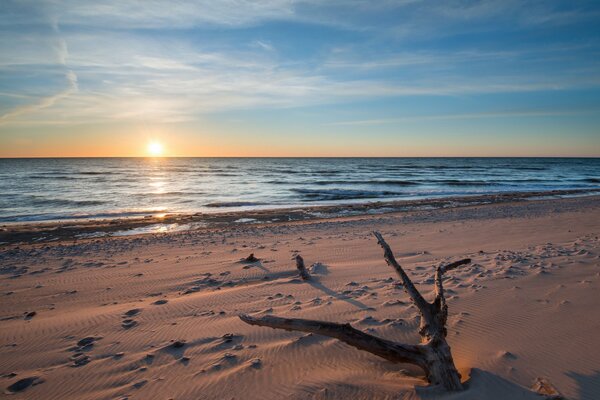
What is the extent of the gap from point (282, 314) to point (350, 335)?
6.85ft

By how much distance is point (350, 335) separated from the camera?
272cm

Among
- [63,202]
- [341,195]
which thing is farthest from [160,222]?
[341,195]

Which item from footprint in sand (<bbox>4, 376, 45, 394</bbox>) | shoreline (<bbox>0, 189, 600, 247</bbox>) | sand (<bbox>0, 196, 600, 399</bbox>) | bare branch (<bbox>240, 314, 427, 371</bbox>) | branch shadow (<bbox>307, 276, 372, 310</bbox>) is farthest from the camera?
shoreline (<bbox>0, 189, 600, 247</bbox>)

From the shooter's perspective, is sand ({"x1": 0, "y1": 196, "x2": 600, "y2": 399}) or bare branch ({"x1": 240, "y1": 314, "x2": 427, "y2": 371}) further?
sand ({"x1": 0, "y1": 196, "x2": 600, "y2": 399})

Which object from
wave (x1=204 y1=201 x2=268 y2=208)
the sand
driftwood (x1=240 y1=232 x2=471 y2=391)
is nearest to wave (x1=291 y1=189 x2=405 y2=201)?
wave (x1=204 y1=201 x2=268 y2=208)

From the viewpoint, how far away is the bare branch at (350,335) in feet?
8.74

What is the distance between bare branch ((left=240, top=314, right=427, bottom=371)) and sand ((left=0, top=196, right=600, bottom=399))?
28 cm

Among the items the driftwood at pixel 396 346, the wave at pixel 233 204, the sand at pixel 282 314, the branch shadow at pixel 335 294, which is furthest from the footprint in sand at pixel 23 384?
the wave at pixel 233 204

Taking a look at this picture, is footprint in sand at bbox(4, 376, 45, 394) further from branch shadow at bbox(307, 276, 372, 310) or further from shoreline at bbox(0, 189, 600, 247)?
shoreline at bbox(0, 189, 600, 247)

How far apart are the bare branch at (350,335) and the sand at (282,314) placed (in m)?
0.28

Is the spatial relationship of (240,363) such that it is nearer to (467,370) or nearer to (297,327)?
(297,327)

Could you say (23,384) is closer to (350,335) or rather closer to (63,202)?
(350,335)

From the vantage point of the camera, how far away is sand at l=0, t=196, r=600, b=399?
3086 millimetres

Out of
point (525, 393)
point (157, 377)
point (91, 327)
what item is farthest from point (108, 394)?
point (525, 393)
